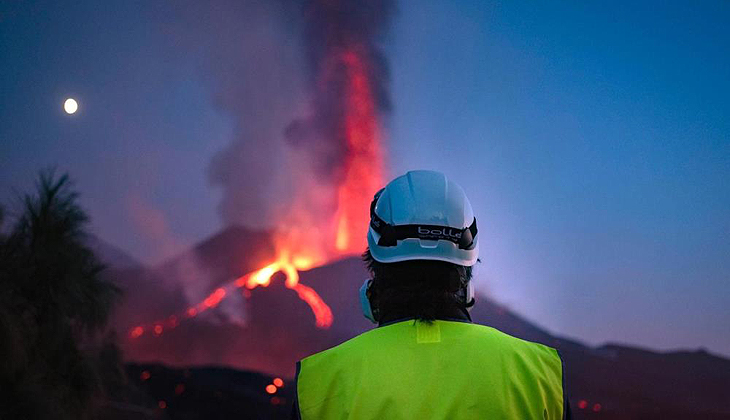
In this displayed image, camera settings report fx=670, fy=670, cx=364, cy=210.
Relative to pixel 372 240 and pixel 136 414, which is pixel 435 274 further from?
pixel 136 414

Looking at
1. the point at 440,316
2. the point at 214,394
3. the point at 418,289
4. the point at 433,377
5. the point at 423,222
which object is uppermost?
the point at 423,222

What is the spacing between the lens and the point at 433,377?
8.41ft

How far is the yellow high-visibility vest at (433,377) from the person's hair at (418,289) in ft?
0.38

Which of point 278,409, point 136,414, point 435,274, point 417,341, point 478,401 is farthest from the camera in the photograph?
point 278,409

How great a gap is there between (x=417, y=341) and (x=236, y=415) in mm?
58846

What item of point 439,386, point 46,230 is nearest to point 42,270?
point 46,230

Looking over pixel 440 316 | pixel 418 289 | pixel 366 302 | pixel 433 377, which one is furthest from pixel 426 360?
pixel 366 302

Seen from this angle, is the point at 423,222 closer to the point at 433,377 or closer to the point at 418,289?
the point at 418,289

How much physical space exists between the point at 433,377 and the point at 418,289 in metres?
0.48

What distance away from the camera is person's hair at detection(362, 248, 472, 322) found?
2861 mm

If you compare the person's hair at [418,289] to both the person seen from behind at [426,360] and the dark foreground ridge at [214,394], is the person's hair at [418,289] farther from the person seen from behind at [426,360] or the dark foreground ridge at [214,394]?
the dark foreground ridge at [214,394]

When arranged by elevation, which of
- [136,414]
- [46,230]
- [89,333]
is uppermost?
[46,230]

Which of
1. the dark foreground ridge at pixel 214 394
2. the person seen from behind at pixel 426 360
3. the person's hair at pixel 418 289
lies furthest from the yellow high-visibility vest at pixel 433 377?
the dark foreground ridge at pixel 214 394

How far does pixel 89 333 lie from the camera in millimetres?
10898
